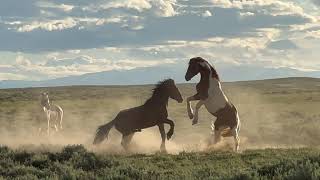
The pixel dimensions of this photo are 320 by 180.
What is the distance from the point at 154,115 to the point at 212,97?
199 cm

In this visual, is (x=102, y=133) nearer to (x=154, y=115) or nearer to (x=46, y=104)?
(x=154, y=115)

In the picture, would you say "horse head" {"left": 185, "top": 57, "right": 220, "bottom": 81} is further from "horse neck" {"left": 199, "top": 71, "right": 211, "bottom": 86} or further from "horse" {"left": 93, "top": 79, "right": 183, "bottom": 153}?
"horse" {"left": 93, "top": 79, "right": 183, "bottom": 153}

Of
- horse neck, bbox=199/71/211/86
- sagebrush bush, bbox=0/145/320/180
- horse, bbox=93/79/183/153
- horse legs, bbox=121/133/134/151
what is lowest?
horse legs, bbox=121/133/134/151

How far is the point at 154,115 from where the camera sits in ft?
64.0

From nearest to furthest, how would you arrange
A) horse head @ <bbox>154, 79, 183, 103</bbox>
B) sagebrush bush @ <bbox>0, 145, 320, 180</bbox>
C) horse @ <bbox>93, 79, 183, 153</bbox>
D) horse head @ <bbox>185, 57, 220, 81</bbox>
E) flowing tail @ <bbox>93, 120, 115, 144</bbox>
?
sagebrush bush @ <bbox>0, 145, 320, 180</bbox>
horse head @ <bbox>185, 57, 220, 81</bbox>
horse @ <bbox>93, 79, 183, 153</bbox>
horse head @ <bbox>154, 79, 183, 103</bbox>
flowing tail @ <bbox>93, 120, 115, 144</bbox>

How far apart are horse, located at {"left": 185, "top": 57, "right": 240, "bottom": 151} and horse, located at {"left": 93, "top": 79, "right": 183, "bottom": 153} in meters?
0.84

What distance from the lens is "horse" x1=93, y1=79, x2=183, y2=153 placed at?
63.8 ft

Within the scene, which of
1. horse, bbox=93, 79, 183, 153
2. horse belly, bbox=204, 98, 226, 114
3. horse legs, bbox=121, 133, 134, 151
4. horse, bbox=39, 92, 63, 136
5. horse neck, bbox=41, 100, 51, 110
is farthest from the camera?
horse neck, bbox=41, 100, 51, 110

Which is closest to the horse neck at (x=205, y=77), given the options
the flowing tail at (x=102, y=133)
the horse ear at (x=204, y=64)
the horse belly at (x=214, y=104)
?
the horse ear at (x=204, y=64)

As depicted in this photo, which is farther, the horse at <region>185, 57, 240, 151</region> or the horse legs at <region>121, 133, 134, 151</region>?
the horse legs at <region>121, 133, 134, 151</region>

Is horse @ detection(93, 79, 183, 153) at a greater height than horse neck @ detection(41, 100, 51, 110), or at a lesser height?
greater

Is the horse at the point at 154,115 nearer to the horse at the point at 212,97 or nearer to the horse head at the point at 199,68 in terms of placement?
the horse at the point at 212,97

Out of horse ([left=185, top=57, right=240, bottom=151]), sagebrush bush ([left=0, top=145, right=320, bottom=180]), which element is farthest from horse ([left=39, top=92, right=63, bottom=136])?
horse ([left=185, top=57, right=240, bottom=151])

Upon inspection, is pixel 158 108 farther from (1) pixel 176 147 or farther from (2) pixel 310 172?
(2) pixel 310 172
